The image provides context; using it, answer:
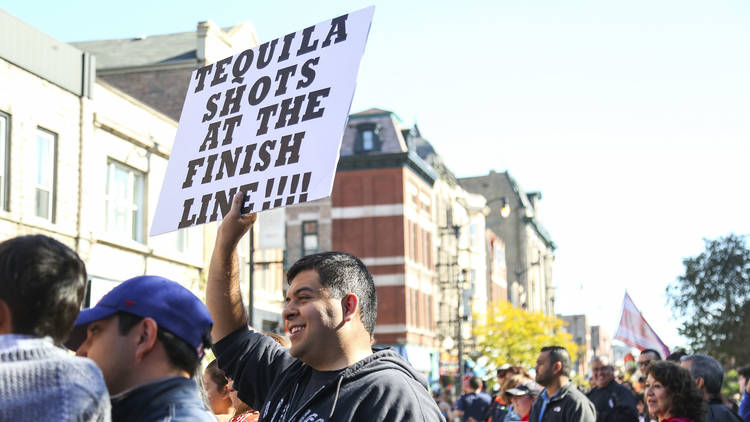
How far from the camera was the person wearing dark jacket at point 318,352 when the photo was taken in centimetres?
387

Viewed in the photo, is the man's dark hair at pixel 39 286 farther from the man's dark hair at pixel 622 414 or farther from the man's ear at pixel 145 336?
the man's dark hair at pixel 622 414

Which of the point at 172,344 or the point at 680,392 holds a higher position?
the point at 172,344

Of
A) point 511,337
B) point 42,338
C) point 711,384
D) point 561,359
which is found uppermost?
point 42,338

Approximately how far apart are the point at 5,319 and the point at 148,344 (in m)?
0.59

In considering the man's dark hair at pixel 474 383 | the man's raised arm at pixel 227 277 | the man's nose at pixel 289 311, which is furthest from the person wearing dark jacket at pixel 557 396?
the man's dark hair at pixel 474 383

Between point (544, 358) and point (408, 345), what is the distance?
37435mm

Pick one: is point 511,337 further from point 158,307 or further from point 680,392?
point 158,307

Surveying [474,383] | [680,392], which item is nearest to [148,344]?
[680,392]

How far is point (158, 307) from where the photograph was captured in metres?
3.04

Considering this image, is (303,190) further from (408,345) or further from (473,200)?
(473,200)

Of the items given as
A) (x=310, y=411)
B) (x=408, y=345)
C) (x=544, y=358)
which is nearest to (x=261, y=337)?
(x=310, y=411)

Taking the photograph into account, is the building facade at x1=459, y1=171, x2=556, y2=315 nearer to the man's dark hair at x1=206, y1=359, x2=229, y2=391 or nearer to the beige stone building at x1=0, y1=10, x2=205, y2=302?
the beige stone building at x1=0, y1=10, x2=205, y2=302

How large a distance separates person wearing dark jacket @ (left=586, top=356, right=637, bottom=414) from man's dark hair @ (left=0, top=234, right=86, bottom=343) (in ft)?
30.9

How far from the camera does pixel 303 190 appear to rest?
13.9 feet
